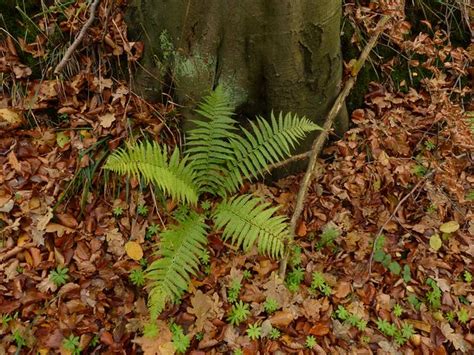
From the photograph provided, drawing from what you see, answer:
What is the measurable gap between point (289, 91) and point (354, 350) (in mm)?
1799

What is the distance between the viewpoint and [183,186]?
2900mm

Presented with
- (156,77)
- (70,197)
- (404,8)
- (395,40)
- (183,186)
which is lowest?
(70,197)

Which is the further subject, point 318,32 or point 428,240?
point 428,240

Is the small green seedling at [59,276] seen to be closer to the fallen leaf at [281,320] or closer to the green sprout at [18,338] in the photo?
the green sprout at [18,338]

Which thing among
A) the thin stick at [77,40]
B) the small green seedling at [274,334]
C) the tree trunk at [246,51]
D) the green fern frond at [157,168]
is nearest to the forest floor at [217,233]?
the small green seedling at [274,334]

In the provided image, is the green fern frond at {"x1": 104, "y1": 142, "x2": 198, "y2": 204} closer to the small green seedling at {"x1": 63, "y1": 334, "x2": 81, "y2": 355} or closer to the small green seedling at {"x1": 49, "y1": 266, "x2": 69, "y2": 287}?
the small green seedling at {"x1": 49, "y1": 266, "x2": 69, "y2": 287}

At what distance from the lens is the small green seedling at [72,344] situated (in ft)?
8.79

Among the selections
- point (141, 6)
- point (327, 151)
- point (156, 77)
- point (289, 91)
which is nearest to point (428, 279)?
point (327, 151)

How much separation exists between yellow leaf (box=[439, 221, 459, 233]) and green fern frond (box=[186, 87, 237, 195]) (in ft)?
5.66

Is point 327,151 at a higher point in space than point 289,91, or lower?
lower

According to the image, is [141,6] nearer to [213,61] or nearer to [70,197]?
[213,61]

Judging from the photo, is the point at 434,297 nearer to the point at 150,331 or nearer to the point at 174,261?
the point at 174,261

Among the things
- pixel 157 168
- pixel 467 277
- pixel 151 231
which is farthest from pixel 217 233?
pixel 467 277

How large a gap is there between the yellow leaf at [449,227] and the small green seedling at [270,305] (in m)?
1.46
